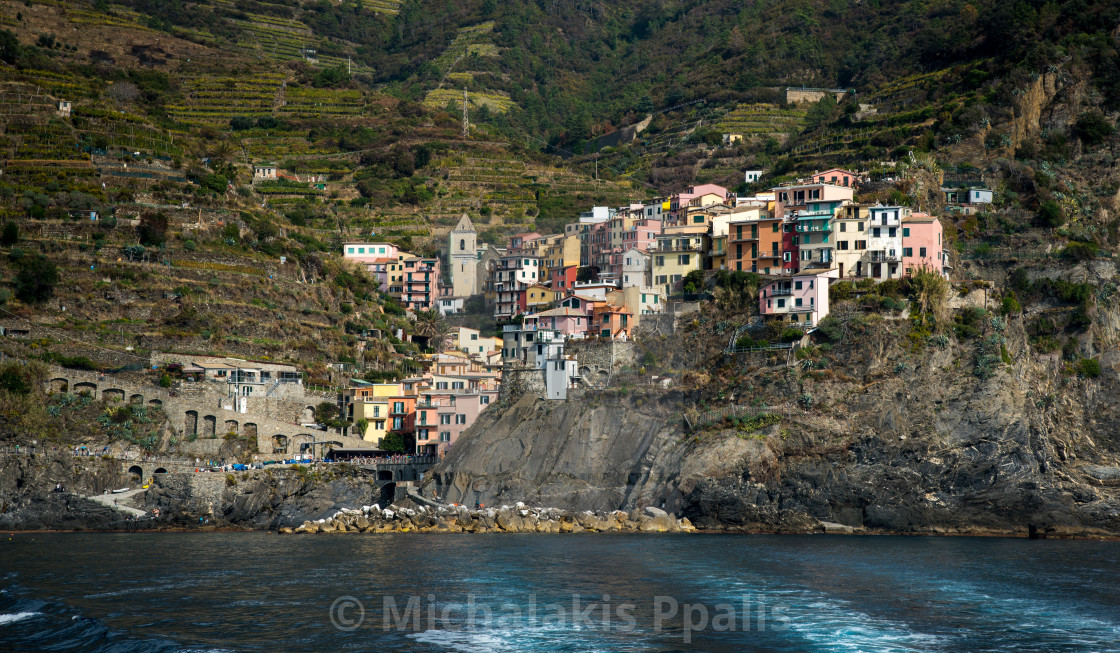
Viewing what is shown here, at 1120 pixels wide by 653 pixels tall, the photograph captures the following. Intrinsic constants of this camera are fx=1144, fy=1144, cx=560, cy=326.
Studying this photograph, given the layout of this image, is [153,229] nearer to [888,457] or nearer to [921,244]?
[921,244]

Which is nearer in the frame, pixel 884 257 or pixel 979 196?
pixel 884 257

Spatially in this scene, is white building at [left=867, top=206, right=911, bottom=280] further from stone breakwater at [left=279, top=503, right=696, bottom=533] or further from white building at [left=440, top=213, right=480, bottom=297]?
white building at [left=440, top=213, right=480, bottom=297]

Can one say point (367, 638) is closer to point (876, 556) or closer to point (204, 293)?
point (876, 556)

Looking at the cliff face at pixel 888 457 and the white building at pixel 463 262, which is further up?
the white building at pixel 463 262

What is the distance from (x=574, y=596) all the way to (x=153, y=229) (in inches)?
2441

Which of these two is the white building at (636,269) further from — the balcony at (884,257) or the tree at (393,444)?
the tree at (393,444)

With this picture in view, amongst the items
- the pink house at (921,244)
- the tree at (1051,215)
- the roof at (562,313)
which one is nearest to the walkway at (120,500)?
the roof at (562,313)

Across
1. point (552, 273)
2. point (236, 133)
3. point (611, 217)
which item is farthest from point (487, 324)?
point (236, 133)

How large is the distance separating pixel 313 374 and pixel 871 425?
43400mm

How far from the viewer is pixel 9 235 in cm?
8925

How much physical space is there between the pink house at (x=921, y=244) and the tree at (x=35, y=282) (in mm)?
61963

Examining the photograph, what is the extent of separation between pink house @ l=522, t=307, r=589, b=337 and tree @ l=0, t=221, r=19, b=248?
1592 inches

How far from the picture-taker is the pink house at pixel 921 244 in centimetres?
7538

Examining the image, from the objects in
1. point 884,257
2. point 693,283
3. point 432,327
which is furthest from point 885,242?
point 432,327
